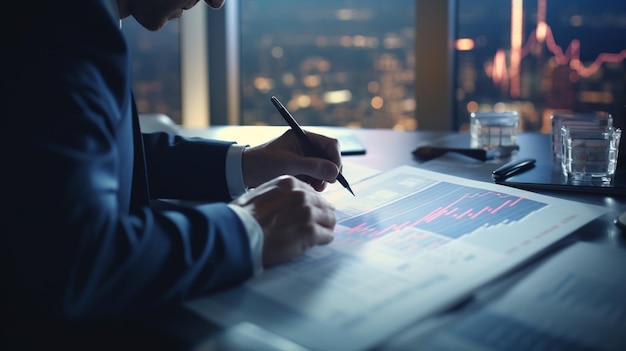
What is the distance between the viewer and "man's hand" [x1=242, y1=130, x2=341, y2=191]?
3.41ft

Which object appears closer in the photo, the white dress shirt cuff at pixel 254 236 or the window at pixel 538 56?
the white dress shirt cuff at pixel 254 236

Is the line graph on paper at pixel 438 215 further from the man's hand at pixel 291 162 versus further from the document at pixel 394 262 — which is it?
the man's hand at pixel 291 162

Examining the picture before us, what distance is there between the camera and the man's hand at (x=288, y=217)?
71 cm

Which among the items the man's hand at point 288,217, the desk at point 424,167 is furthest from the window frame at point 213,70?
the man's hand at point 288,217

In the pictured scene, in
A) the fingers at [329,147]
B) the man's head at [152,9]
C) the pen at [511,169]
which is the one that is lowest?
the pen at [511,169]

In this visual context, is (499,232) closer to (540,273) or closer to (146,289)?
(540,273)

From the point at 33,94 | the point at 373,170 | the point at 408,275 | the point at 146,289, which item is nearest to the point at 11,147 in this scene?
the point at 33,94

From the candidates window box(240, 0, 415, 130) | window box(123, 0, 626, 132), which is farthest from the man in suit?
window box(240, 0, 415, 130)

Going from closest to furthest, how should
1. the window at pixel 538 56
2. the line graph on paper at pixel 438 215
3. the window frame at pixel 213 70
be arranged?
1. the line graph on paper at pixel 438 215
2. the window at pixel 538 56
3. the window frame at pixel 213 70

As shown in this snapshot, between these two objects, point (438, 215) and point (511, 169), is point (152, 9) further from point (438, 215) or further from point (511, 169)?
point (511, 169)

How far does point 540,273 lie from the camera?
2.24ft

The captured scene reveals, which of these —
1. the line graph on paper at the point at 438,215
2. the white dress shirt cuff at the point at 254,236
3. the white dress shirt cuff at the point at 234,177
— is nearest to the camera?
the white dress shirt cuff at the point at 254,236

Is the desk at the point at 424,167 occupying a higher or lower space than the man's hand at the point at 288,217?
lower

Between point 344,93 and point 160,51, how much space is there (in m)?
1.04
